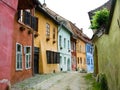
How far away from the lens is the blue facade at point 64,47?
3525 cm

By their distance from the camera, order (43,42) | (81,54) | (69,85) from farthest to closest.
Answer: (81,54), (43,42), (69,85)

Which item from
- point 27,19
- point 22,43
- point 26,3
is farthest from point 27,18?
point 26,3

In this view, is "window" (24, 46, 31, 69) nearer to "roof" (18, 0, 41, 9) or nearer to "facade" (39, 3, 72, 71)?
"roof" (18, 0, 41, 9)

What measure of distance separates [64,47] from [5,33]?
86.6 feet

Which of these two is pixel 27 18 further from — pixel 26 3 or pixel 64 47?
pixel 64 47

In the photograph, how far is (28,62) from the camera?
68.6ft

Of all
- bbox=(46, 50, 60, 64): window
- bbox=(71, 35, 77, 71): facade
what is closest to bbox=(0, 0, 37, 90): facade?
bbox=(46, 50, 60, 64): window

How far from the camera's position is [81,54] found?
171 ft

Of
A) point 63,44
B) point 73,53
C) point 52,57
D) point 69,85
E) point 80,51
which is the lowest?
point 69,85

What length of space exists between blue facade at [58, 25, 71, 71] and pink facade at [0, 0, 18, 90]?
22111 millimetres

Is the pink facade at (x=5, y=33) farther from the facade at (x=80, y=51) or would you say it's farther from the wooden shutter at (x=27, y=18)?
the facade at (x=80, y=51)

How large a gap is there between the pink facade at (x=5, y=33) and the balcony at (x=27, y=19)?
5.97m

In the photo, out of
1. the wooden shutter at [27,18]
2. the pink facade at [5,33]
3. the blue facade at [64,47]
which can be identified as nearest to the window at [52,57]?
the blue facade at [64,47]

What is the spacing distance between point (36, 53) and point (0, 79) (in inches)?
562
